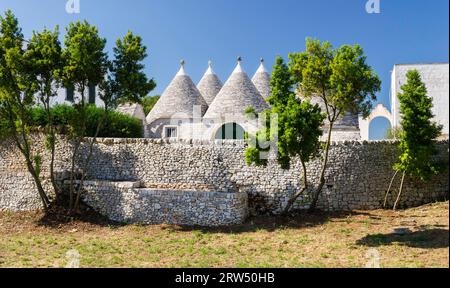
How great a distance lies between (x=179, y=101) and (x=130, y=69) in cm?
790

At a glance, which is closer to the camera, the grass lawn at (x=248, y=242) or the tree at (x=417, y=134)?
the grass lawn at (x=248, y=242)

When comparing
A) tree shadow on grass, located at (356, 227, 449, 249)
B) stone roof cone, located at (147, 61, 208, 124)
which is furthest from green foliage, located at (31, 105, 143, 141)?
tree shadow on grass, located at (356, 227, 449, 249)

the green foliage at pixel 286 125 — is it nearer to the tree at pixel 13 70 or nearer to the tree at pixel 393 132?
the tree at pixel 13 70

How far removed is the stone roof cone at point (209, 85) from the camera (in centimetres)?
2364

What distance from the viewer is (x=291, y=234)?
11.4 m

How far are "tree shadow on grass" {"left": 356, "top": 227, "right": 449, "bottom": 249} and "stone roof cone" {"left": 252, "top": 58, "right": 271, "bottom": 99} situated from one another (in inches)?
525

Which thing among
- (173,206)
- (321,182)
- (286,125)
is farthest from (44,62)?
(321,182)

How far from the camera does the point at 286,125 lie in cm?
A: 1138

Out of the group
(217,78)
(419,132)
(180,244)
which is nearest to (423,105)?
(419,132)

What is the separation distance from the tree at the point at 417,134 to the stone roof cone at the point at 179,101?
1098cm

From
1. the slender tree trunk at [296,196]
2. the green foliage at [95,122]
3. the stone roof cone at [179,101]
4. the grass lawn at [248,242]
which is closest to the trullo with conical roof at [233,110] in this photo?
the stone roof cone at [179,101]

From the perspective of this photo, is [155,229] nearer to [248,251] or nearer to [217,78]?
[248,251]

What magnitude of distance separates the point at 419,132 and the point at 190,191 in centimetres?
767

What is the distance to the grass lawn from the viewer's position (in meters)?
8.88
